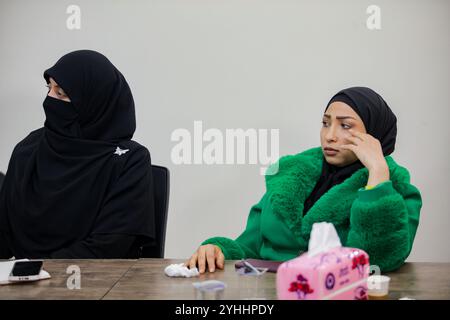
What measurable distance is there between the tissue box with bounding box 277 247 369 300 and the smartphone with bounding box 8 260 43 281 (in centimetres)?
60

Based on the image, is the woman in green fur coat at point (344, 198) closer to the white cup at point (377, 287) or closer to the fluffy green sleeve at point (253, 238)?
the fluffy green sleeve at point (253, 238)

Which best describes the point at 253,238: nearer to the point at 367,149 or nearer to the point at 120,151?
the point at 367,149

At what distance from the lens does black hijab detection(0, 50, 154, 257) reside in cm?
185

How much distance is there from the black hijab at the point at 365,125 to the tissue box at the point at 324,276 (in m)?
0.62

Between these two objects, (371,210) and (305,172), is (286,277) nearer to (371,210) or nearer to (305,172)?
(371,210)

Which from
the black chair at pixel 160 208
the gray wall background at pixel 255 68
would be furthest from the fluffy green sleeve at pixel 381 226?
the gray wall background at pixel 255 68

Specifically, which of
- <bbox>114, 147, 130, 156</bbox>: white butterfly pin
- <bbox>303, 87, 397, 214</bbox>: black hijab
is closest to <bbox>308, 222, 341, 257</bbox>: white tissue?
<bbox>303, 87, 397, 214</bbox>: black hijab

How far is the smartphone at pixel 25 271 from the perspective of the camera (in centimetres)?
123

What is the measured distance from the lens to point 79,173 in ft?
6.29

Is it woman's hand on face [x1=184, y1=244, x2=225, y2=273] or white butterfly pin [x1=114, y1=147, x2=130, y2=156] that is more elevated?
white butterfly pin [x1=114, y1=147, x2=130, y2=156]

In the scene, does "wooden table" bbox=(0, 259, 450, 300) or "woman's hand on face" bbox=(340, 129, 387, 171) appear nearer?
"wooden table" bbox=(0, 259, 450, 300)

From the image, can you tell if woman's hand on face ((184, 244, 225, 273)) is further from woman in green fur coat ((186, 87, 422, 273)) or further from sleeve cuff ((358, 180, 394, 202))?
sleeve cuff ((358, 180, 394, 202))

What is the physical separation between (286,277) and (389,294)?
32cm

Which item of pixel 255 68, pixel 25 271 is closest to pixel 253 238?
pixel 25 271
